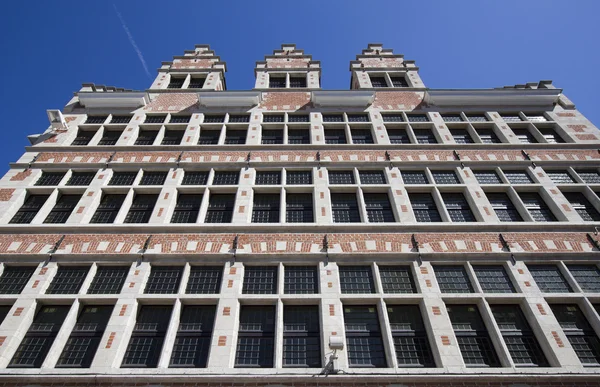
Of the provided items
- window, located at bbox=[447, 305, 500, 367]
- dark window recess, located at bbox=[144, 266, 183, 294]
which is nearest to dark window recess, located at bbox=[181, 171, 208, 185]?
dark window recess, located at bbox=[144, 266, 183, 294]

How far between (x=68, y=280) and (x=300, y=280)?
25.3 feet

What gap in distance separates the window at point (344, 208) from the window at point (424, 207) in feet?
7.70

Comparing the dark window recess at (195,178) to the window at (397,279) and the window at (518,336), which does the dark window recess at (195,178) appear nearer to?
the window at (397,279)

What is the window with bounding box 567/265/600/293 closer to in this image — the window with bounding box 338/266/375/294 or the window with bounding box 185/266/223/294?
the window with bounding box 338/266/375/294

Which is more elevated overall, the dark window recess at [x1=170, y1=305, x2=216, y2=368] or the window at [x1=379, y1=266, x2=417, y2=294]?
the window at [x1=379, y1=266, x2=417, y2=294]

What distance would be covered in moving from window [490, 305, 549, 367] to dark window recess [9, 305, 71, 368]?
43.3 feet

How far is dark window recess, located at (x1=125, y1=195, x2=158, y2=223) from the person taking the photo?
15.0 m

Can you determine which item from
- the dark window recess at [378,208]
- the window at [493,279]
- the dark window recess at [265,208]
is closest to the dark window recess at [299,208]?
the dark window recess at [265,208]

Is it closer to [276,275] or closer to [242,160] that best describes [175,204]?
[242,160]

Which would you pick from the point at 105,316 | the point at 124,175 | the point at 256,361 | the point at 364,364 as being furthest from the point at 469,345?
the point at 124,175

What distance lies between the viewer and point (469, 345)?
10812 millimetres

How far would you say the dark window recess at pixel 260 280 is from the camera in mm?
12203

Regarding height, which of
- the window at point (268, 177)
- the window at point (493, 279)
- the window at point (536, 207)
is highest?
the window at point (268, 177)

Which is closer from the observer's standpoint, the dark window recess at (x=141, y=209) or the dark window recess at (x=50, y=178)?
the dark window recess at (x=141, y=209)
